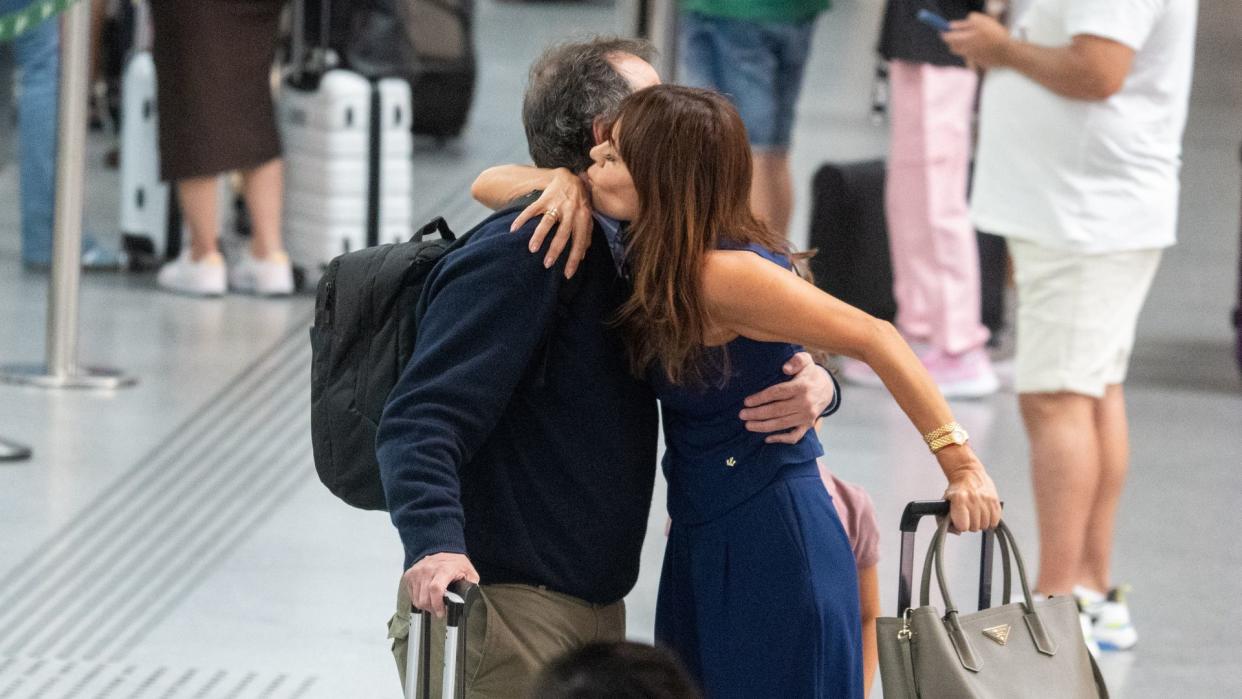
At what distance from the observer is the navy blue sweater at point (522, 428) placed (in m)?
2.01

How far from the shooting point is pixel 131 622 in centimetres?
374

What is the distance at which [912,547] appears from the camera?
7.18ft

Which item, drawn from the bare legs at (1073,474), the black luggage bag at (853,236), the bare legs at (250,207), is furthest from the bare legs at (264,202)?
the bare legs at (1073,474)

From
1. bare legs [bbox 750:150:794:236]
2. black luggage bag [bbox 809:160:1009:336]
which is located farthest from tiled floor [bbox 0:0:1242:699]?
bare legs [bbox 750:150:794:236]

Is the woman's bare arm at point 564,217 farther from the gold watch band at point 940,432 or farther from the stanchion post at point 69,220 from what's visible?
the stanchion post at point 69,220

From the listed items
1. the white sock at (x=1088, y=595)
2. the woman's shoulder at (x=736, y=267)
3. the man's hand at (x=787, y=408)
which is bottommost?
the white sock at (x=1088, y=595)

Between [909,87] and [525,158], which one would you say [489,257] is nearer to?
[909,87]

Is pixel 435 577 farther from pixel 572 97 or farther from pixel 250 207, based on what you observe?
pixel 250 207

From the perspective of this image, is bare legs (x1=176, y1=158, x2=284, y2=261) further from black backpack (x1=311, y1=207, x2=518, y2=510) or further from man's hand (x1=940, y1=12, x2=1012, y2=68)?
black backpack (x1=311, y1=207, x2=518, y2=510)

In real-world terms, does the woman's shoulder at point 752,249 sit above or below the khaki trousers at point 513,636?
above

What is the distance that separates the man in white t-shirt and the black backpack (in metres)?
1.78

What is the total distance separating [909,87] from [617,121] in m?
3.84

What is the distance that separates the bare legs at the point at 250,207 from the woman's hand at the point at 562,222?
14.9 feet

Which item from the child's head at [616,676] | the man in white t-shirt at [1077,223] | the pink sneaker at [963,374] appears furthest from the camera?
the pink sneaker at [963,374]
